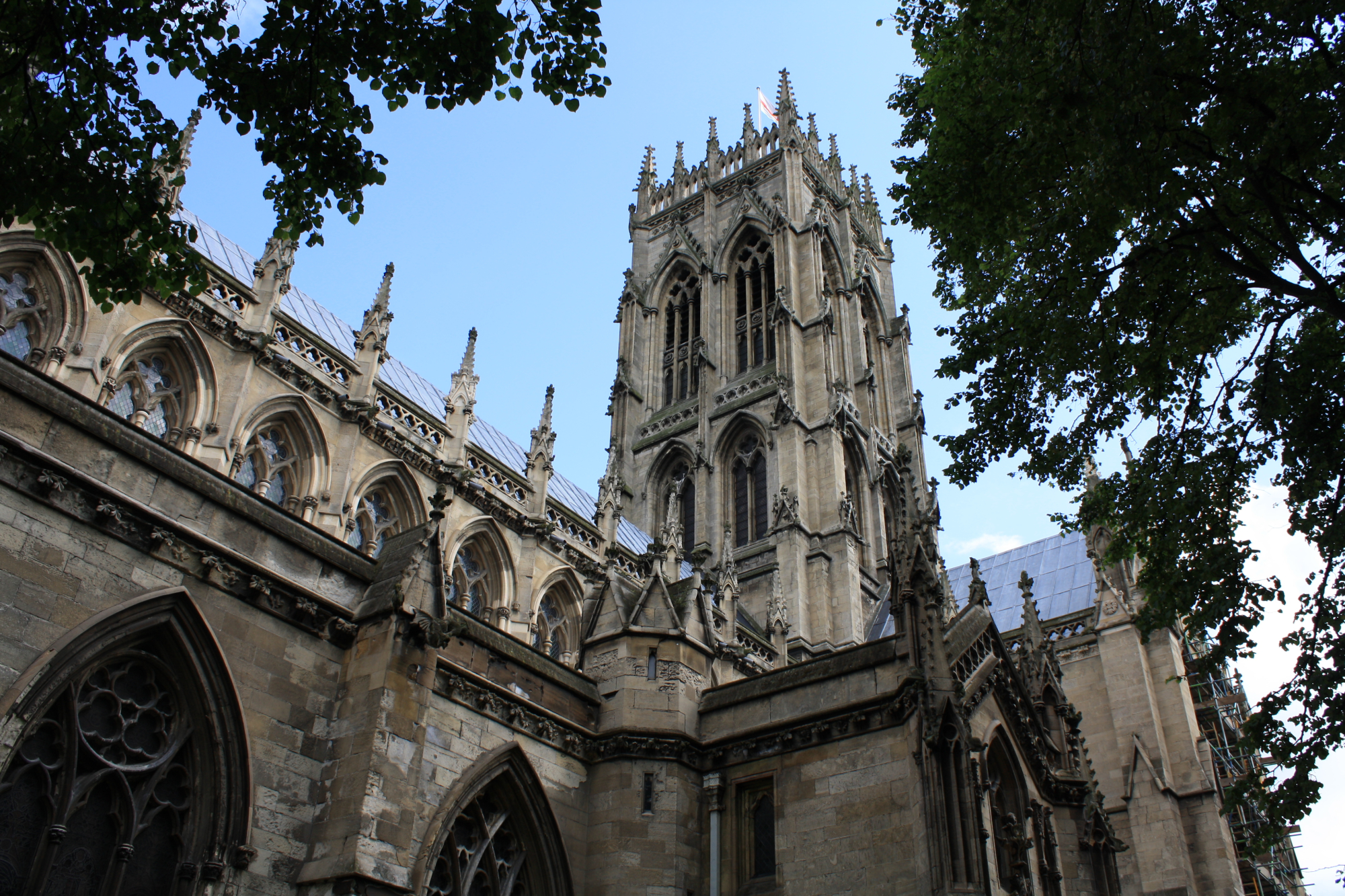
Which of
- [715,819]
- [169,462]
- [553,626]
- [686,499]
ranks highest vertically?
[686,499]

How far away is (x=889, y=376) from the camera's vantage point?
146 feet

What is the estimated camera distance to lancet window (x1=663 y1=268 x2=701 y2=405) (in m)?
41.5

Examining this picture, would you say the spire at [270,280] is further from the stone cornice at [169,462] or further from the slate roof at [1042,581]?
the slate roof at [1042,581]

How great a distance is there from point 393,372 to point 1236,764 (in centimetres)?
2508

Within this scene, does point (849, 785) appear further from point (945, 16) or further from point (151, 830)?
point (945, 16)

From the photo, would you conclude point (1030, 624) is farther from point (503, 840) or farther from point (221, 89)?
point (221, 89)

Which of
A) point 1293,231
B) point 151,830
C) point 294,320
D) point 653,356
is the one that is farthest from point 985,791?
point 653,356

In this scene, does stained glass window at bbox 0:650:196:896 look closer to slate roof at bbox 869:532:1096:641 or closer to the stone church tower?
the stone church tower

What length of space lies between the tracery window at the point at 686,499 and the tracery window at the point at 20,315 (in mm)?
23143

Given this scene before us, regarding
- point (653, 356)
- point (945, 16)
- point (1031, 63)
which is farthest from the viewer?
point (653, 356)

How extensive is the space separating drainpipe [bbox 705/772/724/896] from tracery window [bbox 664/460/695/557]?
22.5 metres

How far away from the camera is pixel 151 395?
16.7m


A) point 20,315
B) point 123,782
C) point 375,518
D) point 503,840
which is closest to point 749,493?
point 375,518

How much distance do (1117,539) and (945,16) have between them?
22.6 ft
